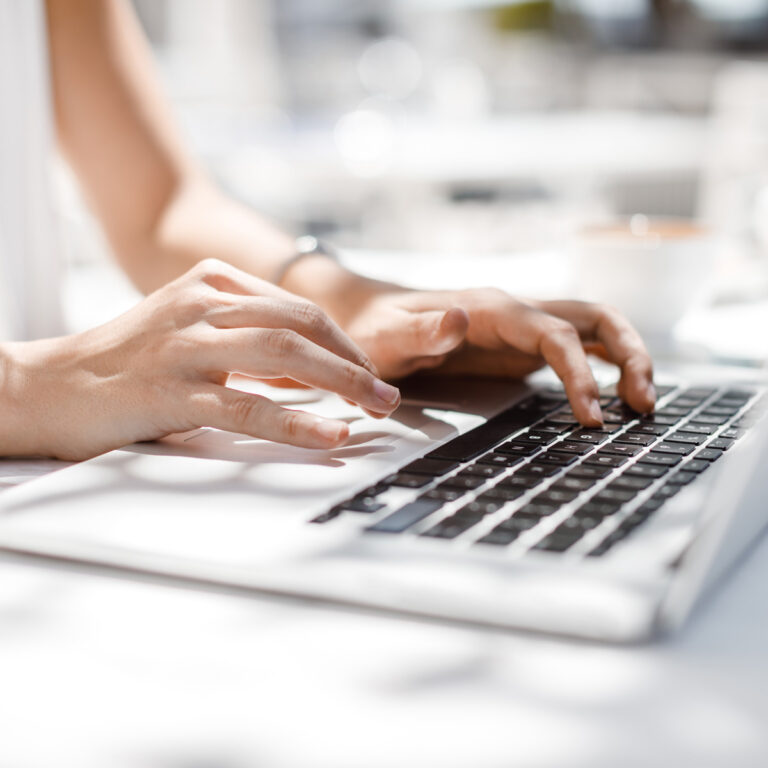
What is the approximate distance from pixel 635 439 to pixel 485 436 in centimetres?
9

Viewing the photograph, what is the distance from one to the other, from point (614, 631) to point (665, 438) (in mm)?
233

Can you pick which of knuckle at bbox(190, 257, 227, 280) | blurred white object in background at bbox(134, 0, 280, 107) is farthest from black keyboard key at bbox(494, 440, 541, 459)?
blurred white object in background at bbox(134, 0, 280, 107)

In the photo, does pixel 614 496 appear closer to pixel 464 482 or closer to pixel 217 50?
pixel 464 482

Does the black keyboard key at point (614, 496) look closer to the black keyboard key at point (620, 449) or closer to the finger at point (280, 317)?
the black keyboard key at point (620, 449)

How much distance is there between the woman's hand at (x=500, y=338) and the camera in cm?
61

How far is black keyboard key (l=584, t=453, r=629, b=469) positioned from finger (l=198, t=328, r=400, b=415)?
115 mm

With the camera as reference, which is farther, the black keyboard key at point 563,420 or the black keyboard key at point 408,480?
the black keyboard key at point 563,420

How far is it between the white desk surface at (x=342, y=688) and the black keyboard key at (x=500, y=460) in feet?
0.43

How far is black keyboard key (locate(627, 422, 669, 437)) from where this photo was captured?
55 centimetres

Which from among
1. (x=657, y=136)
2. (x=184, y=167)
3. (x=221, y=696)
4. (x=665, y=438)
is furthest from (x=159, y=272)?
(x=657, y=136)

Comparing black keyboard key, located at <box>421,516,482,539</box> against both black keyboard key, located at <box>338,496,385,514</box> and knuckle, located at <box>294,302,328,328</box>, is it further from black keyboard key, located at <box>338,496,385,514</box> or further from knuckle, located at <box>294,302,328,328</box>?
knuckle, located at <box>294,302,328,328</box>

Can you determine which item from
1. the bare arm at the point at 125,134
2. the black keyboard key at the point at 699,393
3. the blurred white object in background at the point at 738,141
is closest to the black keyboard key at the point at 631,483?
the black keyboard key at the point at 699,393

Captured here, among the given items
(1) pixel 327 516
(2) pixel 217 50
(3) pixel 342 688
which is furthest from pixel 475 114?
(3) pixel 342 688

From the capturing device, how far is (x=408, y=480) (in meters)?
0.44
